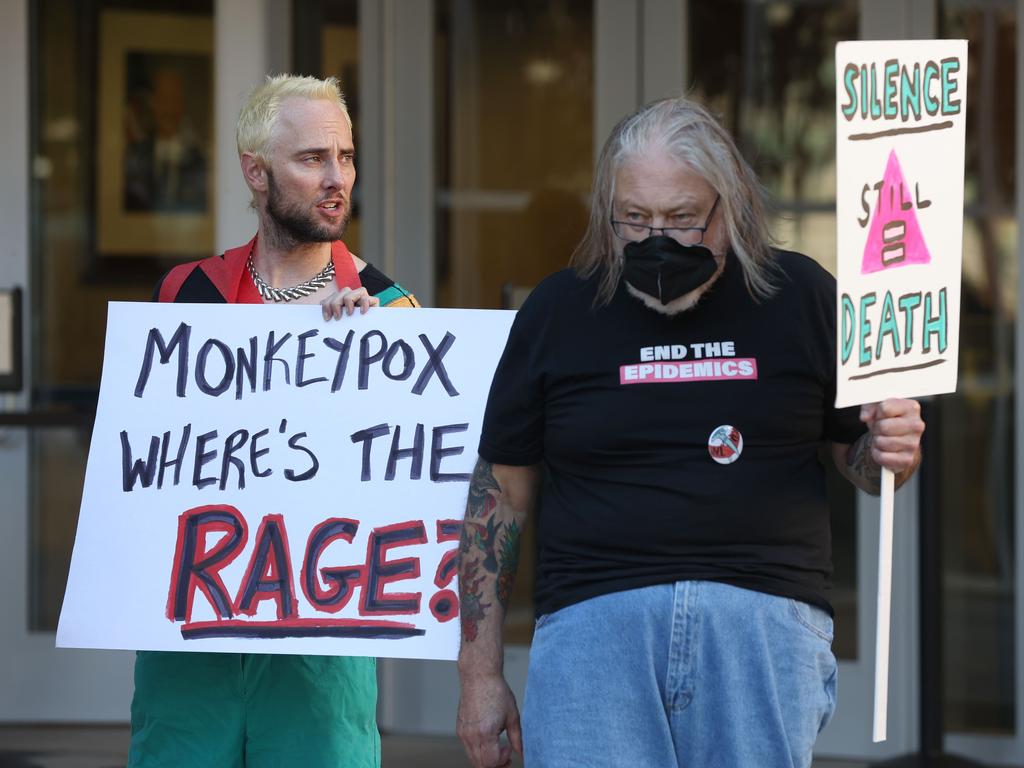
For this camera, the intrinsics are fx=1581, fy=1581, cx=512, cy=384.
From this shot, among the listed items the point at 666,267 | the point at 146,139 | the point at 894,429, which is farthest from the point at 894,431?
the point at 146,139

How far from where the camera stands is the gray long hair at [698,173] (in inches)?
92.2

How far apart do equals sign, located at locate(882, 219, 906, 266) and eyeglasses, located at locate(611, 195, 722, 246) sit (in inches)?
9.8

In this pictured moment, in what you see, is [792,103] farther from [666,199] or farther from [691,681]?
[691,681]

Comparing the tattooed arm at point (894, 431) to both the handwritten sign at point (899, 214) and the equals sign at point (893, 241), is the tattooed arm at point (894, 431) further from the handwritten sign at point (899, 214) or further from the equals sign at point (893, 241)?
the equals sign at point (893, 241)

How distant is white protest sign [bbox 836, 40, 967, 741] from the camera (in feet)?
7.40

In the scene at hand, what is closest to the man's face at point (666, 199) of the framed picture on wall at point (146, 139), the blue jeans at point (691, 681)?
the blue jeans at point (691, 681)

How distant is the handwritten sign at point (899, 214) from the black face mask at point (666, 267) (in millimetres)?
200

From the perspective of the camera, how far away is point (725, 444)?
7.56 ft

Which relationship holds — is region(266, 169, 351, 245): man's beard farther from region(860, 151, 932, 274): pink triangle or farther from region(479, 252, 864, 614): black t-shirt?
region(860, 151, 932, 274): pink triangle

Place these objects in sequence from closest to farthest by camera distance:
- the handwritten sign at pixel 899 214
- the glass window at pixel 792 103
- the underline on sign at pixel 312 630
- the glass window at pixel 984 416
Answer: the handwritten sign at pixel 899 214
the underline on sign at pixel 312 630
the glass window at pixel 984 416
the glass window at pixel 792 103

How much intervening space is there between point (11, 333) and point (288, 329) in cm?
287

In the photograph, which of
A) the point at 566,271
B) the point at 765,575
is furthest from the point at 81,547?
the point at 765,575

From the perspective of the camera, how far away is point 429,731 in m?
5.56

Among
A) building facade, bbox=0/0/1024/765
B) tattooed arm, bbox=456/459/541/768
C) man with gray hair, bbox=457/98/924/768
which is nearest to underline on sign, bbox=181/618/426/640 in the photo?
tattooed arm, bbox=456/459/541/768
